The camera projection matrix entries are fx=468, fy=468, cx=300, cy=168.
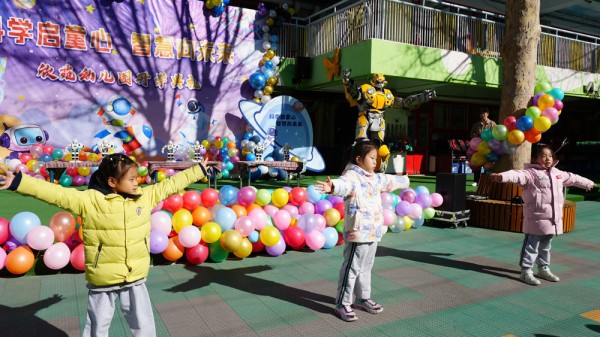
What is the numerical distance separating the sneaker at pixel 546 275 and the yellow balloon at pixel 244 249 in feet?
9.93

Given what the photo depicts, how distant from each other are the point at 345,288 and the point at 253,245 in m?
1.93

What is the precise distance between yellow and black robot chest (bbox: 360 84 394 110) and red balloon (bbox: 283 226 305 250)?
536 cm

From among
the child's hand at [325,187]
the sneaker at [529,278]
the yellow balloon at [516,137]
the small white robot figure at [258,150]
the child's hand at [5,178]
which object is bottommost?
the sneaker at [529,278]

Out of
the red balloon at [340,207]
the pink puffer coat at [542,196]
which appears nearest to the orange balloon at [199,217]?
the red balloon at [340,207]

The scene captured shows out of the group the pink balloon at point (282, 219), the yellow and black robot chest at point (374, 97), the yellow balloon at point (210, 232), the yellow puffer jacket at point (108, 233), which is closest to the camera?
the yellow puffer jacket at point (108, 233)

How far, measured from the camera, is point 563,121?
2083cm

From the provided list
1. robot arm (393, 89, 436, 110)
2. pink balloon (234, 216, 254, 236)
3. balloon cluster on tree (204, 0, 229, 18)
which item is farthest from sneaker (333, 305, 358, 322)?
balloon cluster on tree (204, 0, 229, 18)

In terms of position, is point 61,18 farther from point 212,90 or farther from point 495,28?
point 495,28

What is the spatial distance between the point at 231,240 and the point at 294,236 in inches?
33.9

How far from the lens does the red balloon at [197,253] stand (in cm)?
492

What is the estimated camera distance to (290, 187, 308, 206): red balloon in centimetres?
605

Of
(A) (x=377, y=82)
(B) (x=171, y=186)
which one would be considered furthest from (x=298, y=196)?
(A) (x=377, y=82)

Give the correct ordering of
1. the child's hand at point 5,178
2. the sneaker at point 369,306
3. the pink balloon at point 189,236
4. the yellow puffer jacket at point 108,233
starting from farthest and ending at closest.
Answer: the pink balloon at point 189,236, the sneaker at point 369,306, the yellow puffer jacket at point 108,233, the child's hand at point 5,178

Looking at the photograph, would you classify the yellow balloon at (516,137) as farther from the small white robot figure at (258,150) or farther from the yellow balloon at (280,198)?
the small white robot figure at (258,150)
